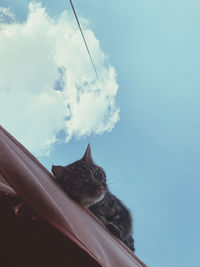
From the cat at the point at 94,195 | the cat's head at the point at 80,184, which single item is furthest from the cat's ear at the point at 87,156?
the cat's head at the point at 80,184

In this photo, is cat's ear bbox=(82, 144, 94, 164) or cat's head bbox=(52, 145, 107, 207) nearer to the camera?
cat's head bbox=(52, 145, 107, 207)

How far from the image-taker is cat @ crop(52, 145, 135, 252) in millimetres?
1223

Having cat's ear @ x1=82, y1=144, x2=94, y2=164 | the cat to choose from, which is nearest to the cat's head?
the cat

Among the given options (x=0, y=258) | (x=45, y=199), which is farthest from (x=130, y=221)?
(x=45, y=199)

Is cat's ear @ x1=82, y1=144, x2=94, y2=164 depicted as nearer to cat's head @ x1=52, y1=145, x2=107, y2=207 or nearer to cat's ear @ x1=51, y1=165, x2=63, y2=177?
cat's head @ x1=52, y1=145, x2=107, y2=207

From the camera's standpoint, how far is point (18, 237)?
460 mm

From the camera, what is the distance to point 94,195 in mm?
1312

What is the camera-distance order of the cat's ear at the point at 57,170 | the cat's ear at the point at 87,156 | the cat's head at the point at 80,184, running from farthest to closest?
the cat's ear at the point at 87,156, the cat's ear at the point at 57,170, the cat's head at the point at 80,184

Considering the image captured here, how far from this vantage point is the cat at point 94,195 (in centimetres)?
122

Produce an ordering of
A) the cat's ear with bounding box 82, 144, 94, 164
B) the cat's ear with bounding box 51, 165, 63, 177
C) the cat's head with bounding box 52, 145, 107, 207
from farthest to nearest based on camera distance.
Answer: the cat's ear with bounding box 82, 144, 94, 164
the cat's ear with bounding box 51, 165, 63, 177
the cat's head with bounding box 52, 145, 107, 207

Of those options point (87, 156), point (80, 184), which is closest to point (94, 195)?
point (80, 184)

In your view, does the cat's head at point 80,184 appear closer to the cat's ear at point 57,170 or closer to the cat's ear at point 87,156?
the cat's ear at point 57,170

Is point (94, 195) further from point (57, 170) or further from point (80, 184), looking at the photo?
point (57, 170)

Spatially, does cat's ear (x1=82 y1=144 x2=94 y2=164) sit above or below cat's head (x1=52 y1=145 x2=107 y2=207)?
above
